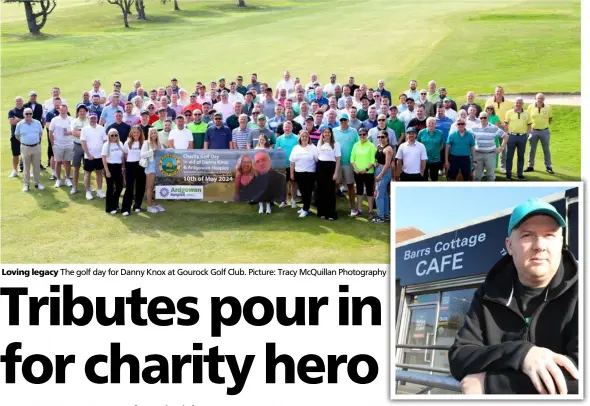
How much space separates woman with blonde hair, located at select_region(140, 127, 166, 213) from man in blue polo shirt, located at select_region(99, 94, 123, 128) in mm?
1748

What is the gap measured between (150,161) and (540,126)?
6983mm

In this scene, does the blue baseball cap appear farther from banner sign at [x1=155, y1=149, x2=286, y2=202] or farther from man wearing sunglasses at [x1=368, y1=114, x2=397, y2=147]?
banner sign at [x1=155, y1=149, x2=286, y2=202]

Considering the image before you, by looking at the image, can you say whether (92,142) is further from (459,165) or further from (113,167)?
(459,165)

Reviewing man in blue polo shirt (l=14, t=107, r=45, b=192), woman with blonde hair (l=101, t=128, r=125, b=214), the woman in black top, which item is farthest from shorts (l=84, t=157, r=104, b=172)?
the woman in black top

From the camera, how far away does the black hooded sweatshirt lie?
7.56 meters

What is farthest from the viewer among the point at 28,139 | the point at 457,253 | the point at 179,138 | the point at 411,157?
the point at 28,139

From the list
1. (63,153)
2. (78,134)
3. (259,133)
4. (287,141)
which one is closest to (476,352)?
(287,141)

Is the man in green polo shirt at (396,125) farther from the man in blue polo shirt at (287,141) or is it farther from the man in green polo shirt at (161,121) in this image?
the man in green polo shirt at (161,121)

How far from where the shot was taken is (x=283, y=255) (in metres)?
10.9

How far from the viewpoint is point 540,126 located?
563 inches

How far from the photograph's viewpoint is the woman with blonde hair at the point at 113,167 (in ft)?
40.9

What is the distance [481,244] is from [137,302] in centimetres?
386

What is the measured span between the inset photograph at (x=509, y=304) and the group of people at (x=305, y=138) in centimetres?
428

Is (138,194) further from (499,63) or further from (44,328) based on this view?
(499,63)
